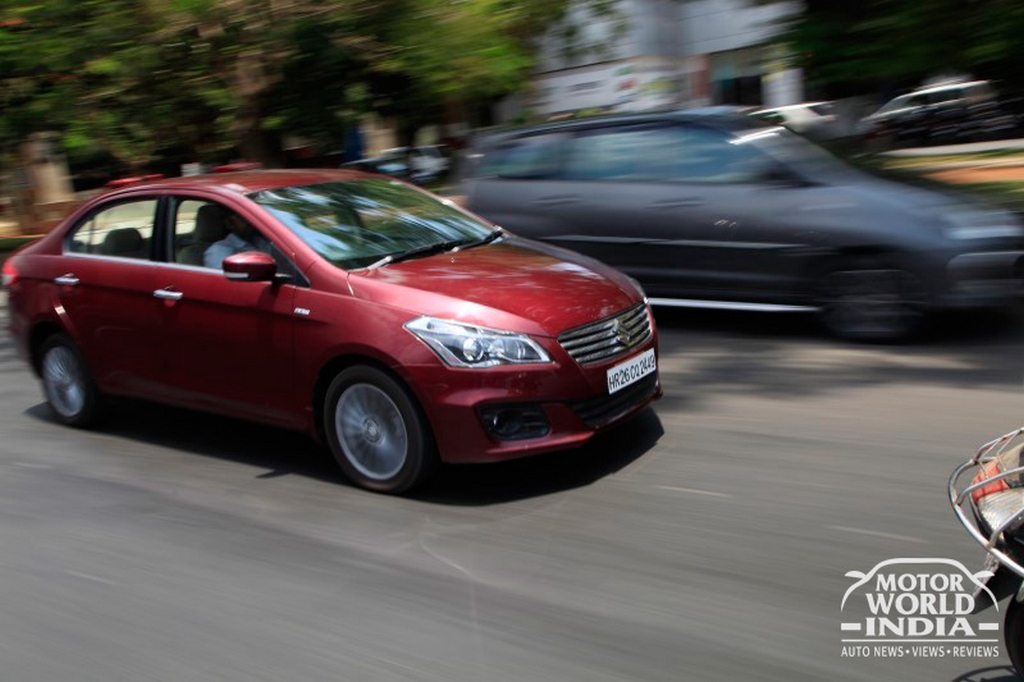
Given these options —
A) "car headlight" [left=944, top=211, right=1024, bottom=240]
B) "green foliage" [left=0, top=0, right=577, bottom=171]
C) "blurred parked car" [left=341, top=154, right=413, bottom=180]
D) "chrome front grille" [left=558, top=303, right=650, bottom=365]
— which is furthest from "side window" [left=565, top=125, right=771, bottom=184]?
"blurred parked car" [left=341, top=154, right=413, bottom=180]

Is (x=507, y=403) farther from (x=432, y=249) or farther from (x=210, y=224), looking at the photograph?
(x=210, y=224)

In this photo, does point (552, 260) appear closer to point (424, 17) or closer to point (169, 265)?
point (169, 265)

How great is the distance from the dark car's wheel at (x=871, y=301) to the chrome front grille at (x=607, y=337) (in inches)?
95.2

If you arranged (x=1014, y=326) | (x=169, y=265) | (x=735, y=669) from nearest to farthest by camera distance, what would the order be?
(x=735, y=669) < (x=169, y=265) < (x=1014, y=326)

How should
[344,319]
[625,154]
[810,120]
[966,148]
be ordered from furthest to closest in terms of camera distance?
[966,148] < [810,120] < [625,154] < [344,319]

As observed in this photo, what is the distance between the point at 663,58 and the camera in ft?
105

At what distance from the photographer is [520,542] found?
464 centimetres

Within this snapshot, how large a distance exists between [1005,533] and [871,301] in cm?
471

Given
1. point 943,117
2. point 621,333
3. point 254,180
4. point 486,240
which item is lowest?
point 943,117

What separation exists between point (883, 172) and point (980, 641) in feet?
16.9

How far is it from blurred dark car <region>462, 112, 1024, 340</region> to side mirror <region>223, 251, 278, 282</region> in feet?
11.8

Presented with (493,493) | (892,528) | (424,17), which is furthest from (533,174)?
(424,17)

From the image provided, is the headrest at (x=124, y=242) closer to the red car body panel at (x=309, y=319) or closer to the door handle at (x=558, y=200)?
the red car body panel at (x=309, y=319)

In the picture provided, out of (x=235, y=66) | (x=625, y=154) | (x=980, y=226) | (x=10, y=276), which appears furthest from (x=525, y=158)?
(x=235, y=66)
